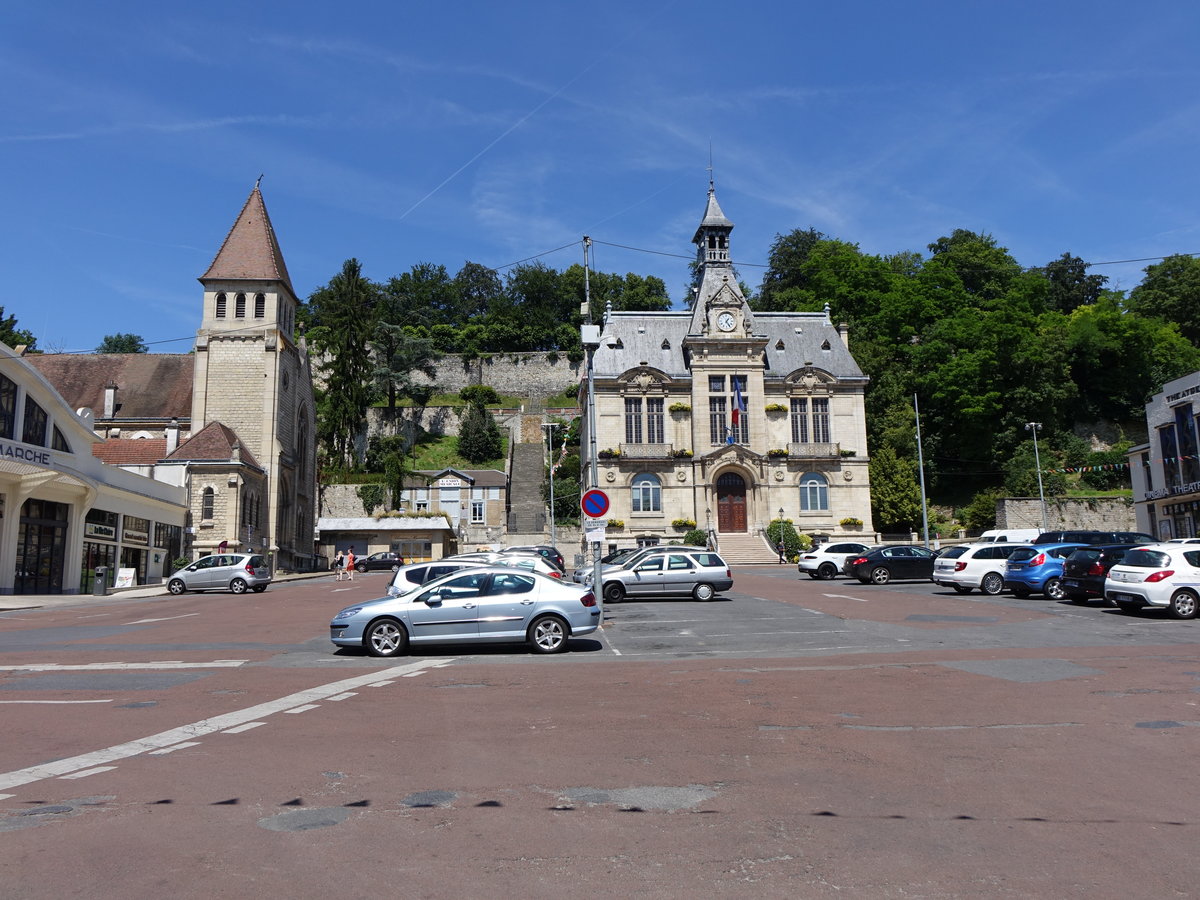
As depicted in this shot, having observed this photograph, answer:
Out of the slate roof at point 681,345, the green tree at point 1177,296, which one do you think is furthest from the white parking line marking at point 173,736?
the green tree at point 1177,296

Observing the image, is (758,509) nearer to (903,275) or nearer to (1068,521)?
(1068,521)

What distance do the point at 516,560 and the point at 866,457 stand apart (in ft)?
132

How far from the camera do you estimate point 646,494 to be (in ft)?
194

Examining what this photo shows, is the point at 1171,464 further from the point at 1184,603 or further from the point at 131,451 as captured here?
the point at 131,451

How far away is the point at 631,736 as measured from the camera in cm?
858

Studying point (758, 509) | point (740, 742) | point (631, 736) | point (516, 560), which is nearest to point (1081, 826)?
point (740, 742)

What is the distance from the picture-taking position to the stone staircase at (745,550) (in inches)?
2149

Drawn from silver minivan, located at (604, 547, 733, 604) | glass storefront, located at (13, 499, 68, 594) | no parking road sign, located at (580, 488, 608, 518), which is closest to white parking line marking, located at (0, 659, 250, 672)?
no parking road sign, located at (580, 488, 608, 518)

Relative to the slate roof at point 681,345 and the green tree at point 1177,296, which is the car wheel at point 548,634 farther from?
the green tree at point 1177,296

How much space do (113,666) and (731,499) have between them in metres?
48.1

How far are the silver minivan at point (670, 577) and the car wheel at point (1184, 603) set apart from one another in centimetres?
1069

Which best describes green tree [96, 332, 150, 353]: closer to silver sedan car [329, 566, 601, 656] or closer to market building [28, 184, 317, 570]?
market building [28, 184, 317, 570]

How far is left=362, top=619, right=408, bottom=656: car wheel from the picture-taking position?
1501 cm

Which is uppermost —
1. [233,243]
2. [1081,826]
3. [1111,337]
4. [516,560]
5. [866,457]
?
[233,243]
